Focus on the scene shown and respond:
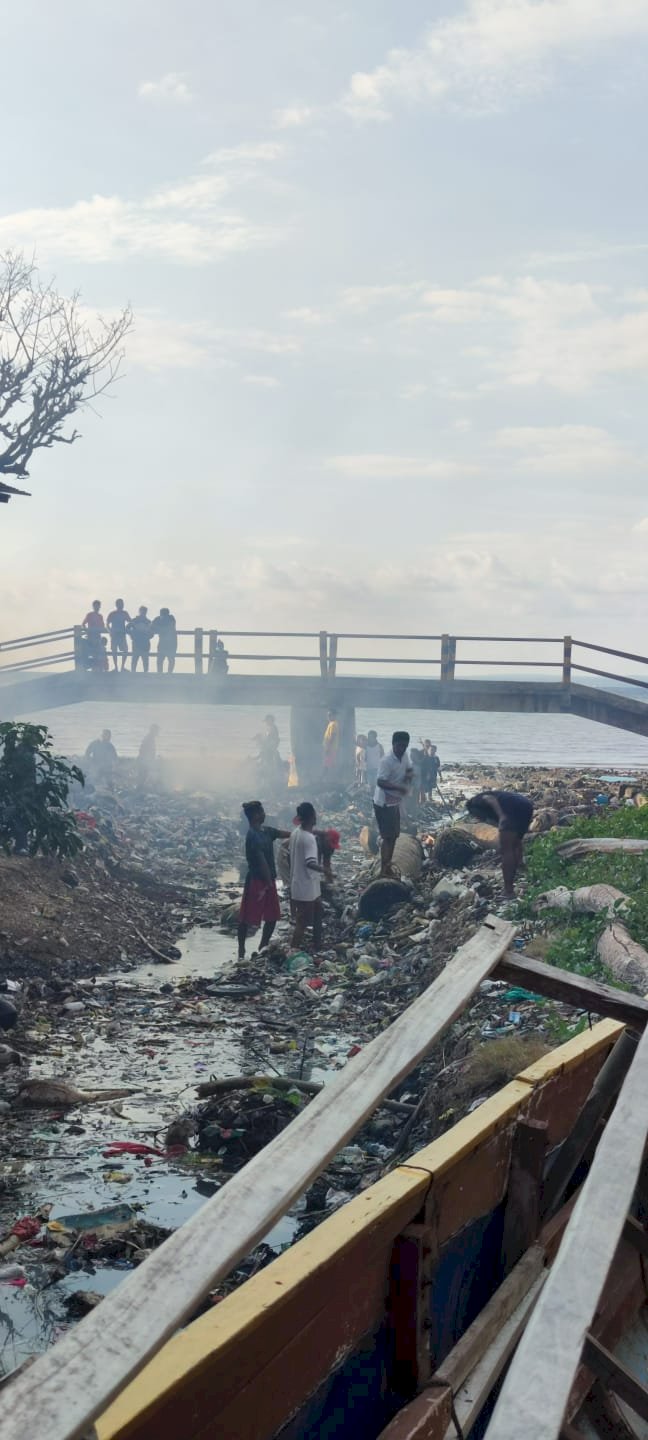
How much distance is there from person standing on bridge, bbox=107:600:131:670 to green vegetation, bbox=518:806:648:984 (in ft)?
43.1

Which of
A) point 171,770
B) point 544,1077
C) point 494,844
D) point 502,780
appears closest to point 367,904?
point 494,844

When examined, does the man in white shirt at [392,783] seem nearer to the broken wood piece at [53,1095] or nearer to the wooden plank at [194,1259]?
the broken wood piece at [53,1095]

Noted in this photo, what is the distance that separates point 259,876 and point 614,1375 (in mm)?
8099

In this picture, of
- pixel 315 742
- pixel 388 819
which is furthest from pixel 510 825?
pixel 315 742

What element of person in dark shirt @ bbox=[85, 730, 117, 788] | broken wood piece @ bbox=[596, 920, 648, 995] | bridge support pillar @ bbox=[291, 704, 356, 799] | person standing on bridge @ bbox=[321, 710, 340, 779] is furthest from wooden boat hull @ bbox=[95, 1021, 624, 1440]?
bridge support pillar @ bbox=[291, 704, 356, 799]

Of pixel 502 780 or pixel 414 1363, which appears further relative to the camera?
pixel 502 780

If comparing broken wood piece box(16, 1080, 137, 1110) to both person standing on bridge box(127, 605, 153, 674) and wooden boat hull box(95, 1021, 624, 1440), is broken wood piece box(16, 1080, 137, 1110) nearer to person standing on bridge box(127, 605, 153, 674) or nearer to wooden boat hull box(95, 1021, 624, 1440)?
wooden boat hull box(95, 1021, 624, 1440)

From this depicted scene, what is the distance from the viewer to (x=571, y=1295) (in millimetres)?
2061

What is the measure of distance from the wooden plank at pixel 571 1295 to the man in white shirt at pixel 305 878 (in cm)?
820

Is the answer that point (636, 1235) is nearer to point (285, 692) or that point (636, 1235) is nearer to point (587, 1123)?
point (587, 1123)

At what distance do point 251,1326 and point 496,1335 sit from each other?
1.46 meters

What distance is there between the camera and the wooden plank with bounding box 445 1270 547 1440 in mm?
2967

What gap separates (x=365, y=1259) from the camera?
8.82 feet

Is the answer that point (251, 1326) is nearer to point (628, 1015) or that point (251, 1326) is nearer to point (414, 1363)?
point (414, 1363)
